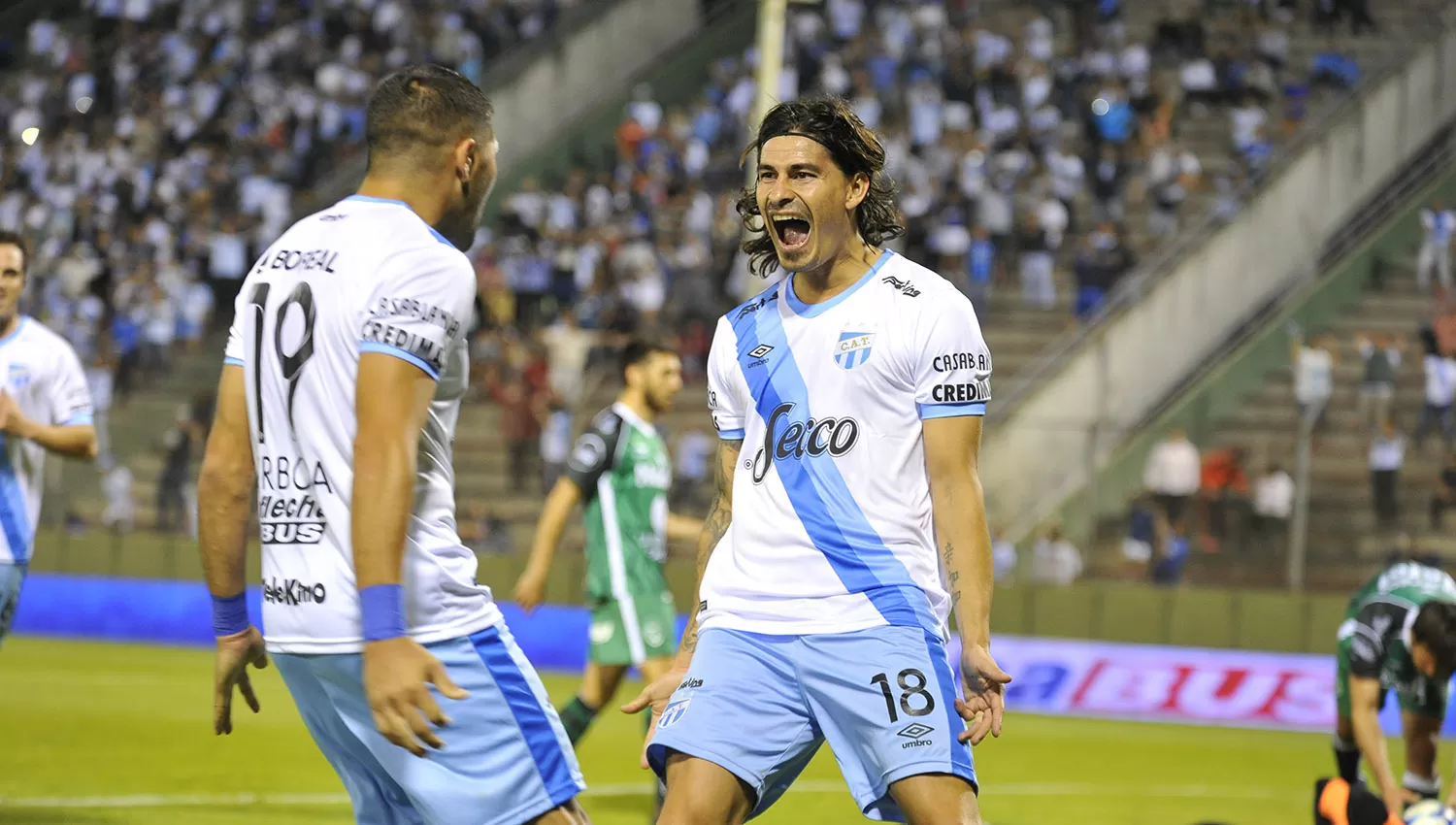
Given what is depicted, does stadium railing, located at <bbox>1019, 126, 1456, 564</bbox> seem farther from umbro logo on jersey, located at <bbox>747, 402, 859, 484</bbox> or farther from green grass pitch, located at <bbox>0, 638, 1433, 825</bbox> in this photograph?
umbro logo on jersey, located at <bbox>747, 402, 859, 484</bbox>

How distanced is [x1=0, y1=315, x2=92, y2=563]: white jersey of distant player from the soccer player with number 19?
3.93 meters

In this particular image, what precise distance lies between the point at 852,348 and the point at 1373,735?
452 cm

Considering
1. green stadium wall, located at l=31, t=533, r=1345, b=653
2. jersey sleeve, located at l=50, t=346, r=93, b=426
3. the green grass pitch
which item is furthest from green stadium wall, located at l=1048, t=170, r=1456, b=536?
jersey sleeve, located at l=50, t=346, r=93, b=426

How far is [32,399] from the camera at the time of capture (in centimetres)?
836

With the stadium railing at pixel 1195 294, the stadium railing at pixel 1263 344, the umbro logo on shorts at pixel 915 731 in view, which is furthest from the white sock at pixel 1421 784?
the stadium railing at pixel 1195 294

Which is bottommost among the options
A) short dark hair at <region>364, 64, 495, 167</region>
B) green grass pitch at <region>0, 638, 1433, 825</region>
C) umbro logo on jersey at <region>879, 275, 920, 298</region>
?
green grass pitch at <region>0, 638, 1433, 825</region>

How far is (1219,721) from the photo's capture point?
668 inches

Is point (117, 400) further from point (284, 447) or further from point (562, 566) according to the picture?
point (284, 447)

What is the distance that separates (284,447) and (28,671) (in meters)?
14.4

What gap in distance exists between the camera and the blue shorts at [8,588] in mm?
7945

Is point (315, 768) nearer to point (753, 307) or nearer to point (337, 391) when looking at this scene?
point (753, 307)

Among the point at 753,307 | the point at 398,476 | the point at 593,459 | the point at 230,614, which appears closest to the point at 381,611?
the point at 398,476

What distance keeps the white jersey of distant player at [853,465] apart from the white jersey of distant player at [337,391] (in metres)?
1.02

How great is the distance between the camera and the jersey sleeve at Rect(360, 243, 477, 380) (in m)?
4.02
